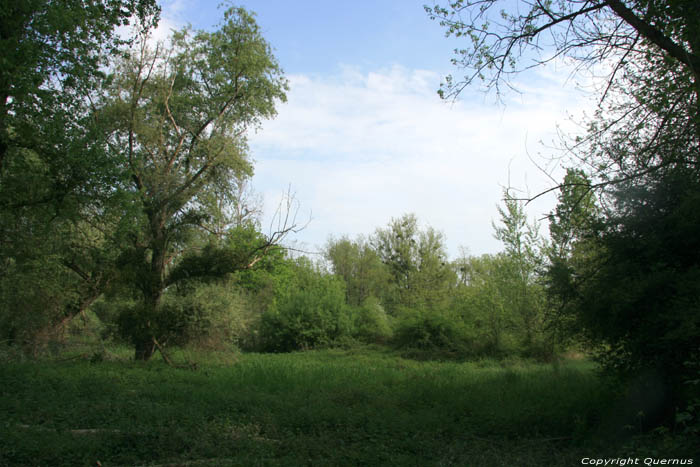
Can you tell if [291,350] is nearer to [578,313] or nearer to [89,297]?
[89,297]

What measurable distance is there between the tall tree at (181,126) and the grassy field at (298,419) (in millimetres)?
4781

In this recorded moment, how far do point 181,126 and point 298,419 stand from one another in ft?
43.6

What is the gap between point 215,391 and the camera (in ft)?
33.7

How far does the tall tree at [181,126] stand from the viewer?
16.1 m

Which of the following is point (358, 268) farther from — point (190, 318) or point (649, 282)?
point (649, 282)

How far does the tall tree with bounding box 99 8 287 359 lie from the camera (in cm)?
1608

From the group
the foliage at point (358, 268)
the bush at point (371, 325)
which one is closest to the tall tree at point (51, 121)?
the bush at point (371, 325)

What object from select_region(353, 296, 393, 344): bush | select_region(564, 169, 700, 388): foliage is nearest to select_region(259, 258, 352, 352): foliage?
select_region(353, 296, 393, 344): bush

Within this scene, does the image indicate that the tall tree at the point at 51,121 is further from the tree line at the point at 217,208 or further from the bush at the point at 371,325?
the bush at the point at 371,325

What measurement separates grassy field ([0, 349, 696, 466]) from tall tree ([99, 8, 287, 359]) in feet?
15.7

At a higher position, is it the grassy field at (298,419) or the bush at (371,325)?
the bush at (371,325)

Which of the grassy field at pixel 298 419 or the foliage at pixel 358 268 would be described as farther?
the foliage at pixel 358 268

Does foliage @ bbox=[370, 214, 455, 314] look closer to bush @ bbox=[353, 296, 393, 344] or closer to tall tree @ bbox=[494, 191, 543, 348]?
bush @ bbox=[353, 296, 393, 344]

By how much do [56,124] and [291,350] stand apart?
830 inches
